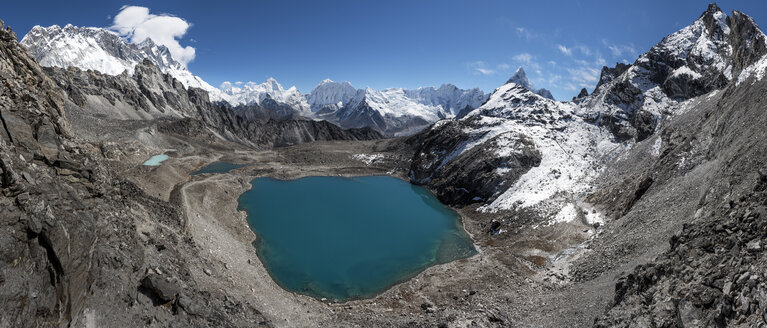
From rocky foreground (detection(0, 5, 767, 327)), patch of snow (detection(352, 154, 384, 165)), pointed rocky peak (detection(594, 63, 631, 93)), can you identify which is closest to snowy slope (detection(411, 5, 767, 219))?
rocky foreground (detection(0, 5, 767, 327))

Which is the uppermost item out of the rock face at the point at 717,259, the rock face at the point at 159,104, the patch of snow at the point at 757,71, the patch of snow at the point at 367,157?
the rock face at the point at 159,104

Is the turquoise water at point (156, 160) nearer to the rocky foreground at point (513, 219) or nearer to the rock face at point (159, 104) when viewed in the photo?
the rocky foreground at point (513, 219)

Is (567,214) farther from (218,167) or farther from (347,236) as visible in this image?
(218,167)

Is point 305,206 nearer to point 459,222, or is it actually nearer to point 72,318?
point 459,222

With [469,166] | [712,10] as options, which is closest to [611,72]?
[712,10]

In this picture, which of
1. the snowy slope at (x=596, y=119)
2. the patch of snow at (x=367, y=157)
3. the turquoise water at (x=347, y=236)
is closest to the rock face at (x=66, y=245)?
the turquoise water at (x=347, y=236)

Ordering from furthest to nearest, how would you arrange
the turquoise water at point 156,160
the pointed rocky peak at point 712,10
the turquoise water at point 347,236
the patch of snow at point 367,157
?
the patch of snow at point 367,157 < the turquoise water at point 156,160 < the pointed rocky peak at point 712,10 < the turquoise water at point 347,236
